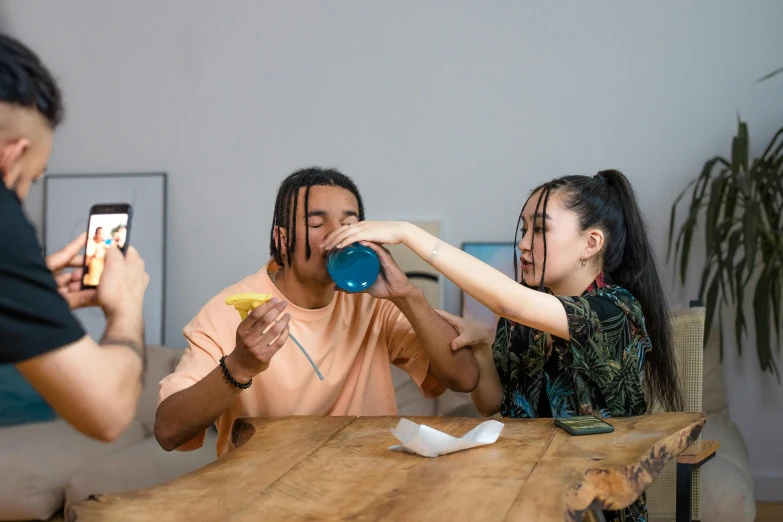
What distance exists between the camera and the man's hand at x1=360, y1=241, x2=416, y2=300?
1749 millimetres

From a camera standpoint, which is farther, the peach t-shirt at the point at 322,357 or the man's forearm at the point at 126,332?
the peach t-shirt at the point at 322,357

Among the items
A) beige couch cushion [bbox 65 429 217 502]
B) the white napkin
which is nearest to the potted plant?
the white napkin

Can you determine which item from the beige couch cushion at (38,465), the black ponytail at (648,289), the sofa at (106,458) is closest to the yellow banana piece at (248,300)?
the black ponytail at (648,289)

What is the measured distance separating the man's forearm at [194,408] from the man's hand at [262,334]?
0.06 metres

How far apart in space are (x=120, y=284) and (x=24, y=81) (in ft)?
1.20

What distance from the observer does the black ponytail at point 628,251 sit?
6.01 feet

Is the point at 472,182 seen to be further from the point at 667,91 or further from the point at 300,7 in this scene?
the point at 300,7

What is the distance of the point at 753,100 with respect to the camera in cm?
334

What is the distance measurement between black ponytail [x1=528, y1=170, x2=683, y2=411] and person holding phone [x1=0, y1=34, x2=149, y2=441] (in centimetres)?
103

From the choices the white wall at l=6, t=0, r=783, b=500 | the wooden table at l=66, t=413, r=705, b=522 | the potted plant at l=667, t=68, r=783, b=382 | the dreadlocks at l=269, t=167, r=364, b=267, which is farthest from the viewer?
the white wall at l=6, t=0, r=783, b=500

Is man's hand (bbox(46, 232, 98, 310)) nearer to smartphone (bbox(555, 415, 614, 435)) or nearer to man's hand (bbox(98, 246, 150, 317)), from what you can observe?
man's hand (bbox(98, 246, 150, 317))

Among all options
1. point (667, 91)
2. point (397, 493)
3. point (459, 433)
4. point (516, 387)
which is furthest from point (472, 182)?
point (397, 493)

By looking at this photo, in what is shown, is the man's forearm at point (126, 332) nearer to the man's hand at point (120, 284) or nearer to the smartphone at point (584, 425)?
the man's hand at point (120, 284)

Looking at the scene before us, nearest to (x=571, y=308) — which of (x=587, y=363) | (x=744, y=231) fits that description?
(x=587, y=363)
